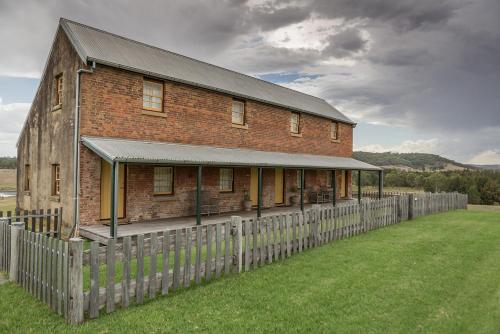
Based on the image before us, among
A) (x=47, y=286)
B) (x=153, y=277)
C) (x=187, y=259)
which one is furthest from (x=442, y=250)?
(x=47, y=286)

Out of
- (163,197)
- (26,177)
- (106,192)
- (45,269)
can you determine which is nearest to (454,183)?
(163,197)

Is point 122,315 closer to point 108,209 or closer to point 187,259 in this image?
point 187,259

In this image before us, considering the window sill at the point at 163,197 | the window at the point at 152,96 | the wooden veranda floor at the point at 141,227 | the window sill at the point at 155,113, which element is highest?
the window at the point at 152,96

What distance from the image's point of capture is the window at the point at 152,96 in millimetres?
14031

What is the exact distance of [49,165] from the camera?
1433cm

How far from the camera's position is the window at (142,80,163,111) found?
14.0 m

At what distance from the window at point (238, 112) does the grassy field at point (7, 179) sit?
81197mm

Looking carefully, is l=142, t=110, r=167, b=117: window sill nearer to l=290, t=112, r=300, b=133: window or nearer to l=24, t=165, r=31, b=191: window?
l=24, t=165, r=31, b=191: window

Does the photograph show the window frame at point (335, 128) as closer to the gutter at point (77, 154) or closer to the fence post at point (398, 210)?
the fence post at point (398, 210)

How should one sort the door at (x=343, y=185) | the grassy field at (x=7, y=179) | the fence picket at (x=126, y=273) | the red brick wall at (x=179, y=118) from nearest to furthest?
the fence picket at (x=126, y=273) < the red brick wall at (x=179, y=118) < the door at (x=343, y=185) < the grassy field at (x=7, y=179)

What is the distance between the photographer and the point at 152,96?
14.2m

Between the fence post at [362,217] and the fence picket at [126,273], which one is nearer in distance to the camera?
the fence picket at [126,273]

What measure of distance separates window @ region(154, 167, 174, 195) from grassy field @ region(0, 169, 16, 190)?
3215 inches

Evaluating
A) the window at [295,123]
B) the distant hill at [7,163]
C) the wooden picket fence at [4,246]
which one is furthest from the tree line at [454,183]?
the distant hill at [7,163]
